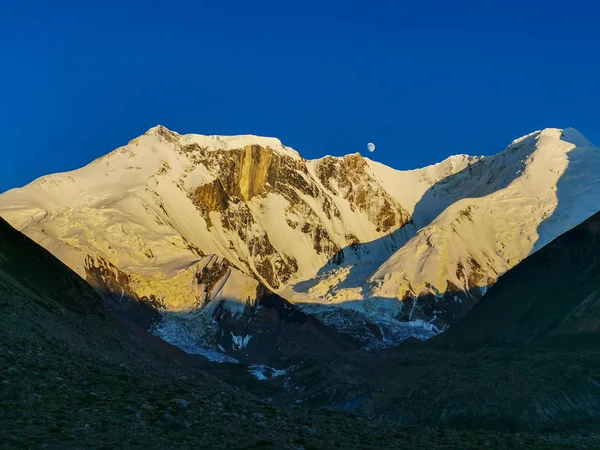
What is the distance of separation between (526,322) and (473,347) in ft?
36.8

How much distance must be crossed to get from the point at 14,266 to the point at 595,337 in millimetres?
82542

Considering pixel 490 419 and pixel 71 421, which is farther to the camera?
pixel 490 419

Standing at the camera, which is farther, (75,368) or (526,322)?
(526,322)

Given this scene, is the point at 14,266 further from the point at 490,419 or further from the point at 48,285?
the point at 490,419

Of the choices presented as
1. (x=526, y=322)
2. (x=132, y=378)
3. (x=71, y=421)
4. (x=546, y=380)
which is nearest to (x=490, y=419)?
(x=546, y=380)

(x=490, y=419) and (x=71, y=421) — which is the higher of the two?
(x=71, y=421)

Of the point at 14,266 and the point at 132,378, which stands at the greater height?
the point at 14,266

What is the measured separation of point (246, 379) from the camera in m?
199

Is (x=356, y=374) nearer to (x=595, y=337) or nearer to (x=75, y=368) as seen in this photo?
(x=595, y=337)

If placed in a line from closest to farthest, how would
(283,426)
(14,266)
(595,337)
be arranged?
(283,426)
(14,266)
(595,337)

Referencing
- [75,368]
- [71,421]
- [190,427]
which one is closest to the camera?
[71,421]

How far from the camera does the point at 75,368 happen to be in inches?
1607

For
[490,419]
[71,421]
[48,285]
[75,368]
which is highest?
[48,285]

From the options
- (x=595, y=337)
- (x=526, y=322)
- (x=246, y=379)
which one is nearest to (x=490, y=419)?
(x=595, y=337)
